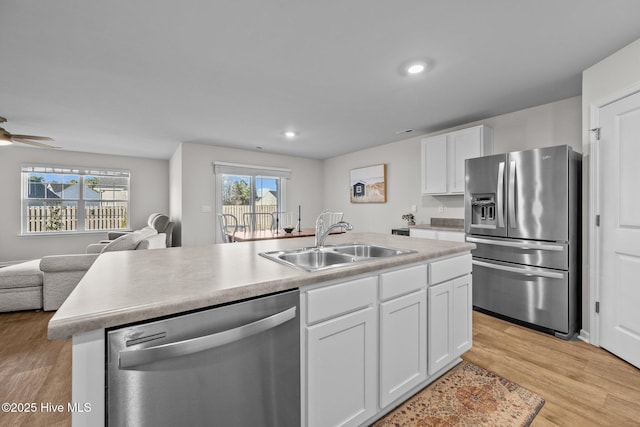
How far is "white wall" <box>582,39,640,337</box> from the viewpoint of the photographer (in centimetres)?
201

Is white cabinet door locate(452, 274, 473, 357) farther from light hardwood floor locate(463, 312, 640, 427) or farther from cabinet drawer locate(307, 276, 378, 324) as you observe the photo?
cabinet drawer locate(307, 276, 378, 324)

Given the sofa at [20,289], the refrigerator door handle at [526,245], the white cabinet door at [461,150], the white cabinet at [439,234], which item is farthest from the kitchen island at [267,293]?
the sofa at [20,289]

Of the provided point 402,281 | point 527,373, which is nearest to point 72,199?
point 402,281

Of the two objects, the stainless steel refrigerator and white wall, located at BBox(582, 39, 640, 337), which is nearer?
white wall, located at BBox(582, 39, 640, 337)

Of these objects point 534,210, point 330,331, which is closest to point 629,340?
point 534,210

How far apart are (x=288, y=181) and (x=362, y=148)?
1860 millimetres

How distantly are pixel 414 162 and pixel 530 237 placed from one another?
2.39 m

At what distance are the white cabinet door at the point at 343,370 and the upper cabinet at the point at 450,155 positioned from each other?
297 cm

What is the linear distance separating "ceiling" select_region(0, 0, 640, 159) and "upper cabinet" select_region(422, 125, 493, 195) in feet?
0.82

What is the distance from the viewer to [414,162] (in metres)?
4.71

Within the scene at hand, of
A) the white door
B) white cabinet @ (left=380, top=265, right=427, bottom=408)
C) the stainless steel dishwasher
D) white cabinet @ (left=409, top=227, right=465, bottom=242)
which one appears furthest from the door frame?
the stainless steel dishwasher

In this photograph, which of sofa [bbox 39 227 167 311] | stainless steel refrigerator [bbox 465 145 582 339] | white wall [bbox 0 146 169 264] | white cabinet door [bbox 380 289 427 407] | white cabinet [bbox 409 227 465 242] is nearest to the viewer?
white cabinet door [bbox 380 289 427 407]

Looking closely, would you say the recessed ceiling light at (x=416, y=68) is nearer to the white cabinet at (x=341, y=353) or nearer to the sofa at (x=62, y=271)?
the white cabinet at (x=341, y=353)

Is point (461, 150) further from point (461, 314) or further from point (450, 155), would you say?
point (461, 314)
